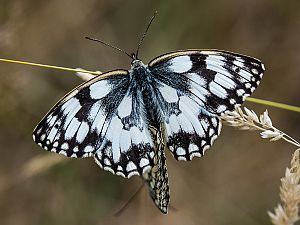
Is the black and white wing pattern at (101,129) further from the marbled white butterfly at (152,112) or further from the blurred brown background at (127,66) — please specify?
the blurred brown background at (127,66)

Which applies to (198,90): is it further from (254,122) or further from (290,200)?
(290,200)

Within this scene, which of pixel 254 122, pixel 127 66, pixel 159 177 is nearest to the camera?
pixel 254 122

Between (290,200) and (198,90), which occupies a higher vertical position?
(198,90)

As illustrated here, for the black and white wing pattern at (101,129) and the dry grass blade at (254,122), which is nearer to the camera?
the dry grass blade at (254,122)

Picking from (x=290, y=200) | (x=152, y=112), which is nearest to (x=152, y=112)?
(x=152, y=112)

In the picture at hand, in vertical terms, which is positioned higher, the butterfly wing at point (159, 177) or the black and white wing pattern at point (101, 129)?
the black and white wing pattern at point (101, 129)

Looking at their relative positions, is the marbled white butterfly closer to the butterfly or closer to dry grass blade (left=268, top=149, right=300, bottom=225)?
the butterfly

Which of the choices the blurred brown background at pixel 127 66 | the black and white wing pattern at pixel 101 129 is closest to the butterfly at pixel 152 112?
the black and white wing pattern at pixel 101 129

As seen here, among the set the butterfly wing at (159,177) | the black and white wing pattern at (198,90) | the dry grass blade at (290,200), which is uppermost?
the black and white wing pattern at (198,90)

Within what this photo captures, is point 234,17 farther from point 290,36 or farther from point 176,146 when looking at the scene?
point 176,146
